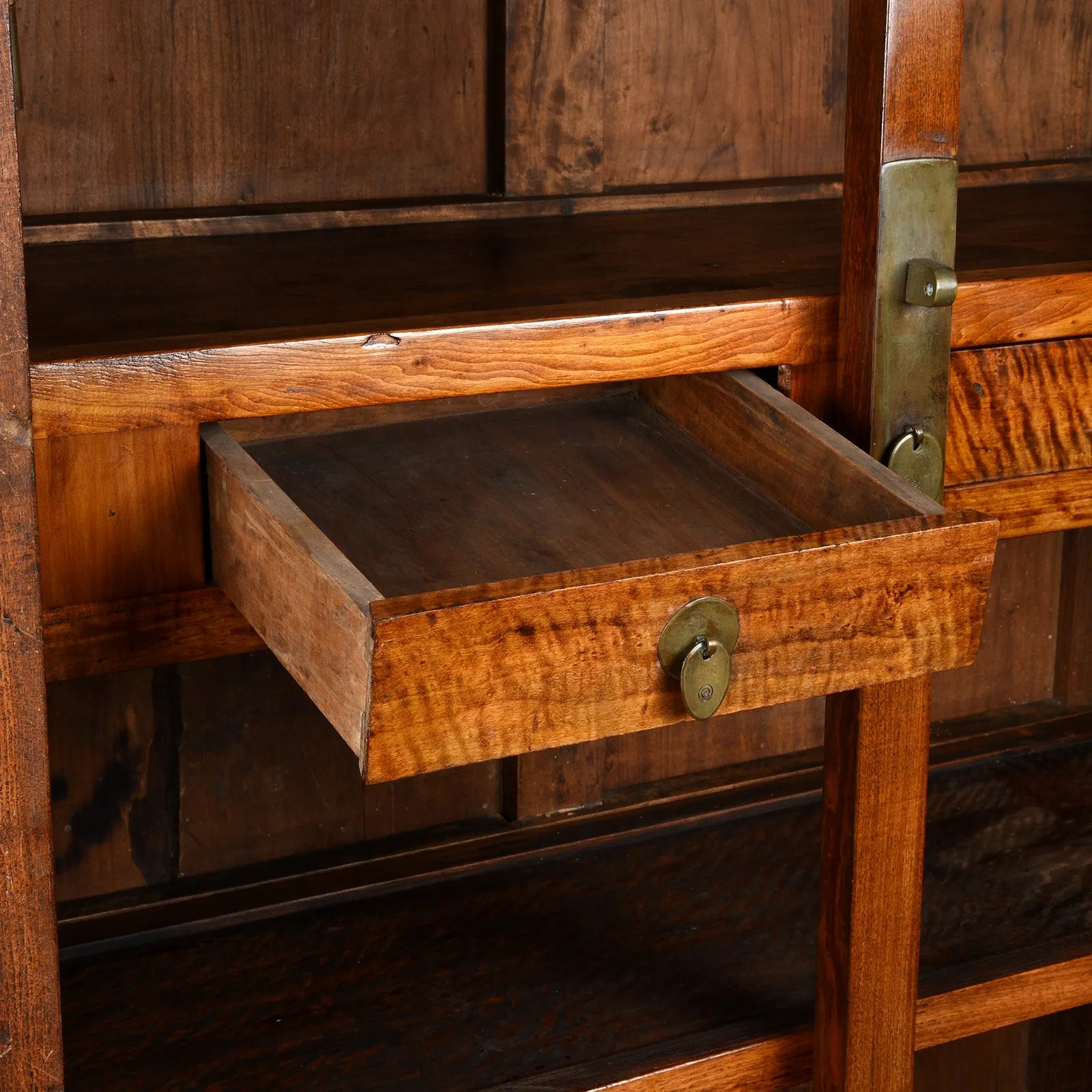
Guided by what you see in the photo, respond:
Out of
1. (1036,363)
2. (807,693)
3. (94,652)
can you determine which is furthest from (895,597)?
(94,652)

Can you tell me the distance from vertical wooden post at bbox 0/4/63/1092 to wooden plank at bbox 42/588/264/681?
0.57 feet

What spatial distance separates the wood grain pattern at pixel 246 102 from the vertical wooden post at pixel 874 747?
456 mm

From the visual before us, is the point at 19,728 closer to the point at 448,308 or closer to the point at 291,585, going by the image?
the point at 291,585

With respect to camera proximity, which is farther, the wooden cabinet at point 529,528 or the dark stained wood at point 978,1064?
the dark stained wood at point 978,1064

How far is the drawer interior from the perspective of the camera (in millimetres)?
929

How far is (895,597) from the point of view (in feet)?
2.74

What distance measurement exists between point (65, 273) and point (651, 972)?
2.40ft

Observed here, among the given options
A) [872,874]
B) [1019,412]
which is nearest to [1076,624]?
[1019,412]

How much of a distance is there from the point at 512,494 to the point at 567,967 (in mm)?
496

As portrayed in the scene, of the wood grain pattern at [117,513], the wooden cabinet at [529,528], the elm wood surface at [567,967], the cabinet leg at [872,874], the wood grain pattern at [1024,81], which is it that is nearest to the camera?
the wooden cabinet at [529,528]

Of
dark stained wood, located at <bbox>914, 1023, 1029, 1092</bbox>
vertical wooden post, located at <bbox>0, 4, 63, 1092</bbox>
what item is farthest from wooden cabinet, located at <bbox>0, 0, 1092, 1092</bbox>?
dark stained wood, located at <bbox>914, 1023, 1029, 1092</bbox>

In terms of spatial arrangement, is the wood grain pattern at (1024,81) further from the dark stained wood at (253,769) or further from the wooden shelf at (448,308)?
the dark stained wood at (253,769)

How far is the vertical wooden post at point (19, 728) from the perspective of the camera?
0.70 metres

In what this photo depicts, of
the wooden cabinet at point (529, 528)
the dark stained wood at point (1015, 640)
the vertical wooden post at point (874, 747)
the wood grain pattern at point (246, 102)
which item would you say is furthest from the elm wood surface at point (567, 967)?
the wood grain pattern at point (246, 102)
